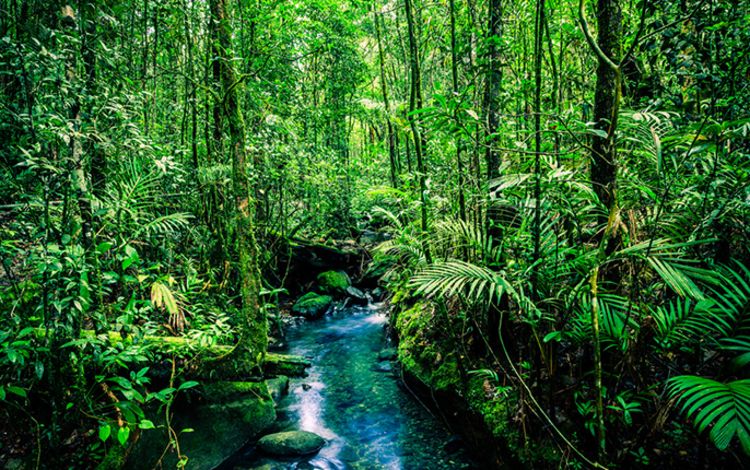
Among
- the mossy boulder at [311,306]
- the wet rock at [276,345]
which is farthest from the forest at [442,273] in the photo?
the mossy boulder at [311,306]

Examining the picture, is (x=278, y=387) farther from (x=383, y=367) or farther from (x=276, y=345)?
(x=276, y=345)

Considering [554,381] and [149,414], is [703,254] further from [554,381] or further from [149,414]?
[149,414]

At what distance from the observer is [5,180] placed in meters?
3.29

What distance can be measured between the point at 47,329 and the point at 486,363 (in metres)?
4.07

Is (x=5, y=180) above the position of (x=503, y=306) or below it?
above

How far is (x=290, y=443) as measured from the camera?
15.2ft

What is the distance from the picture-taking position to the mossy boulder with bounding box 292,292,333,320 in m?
9.99

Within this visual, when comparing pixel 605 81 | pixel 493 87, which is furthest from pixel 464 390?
pixel 493 87

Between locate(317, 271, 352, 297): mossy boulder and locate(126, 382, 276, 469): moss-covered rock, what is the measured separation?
5979mm

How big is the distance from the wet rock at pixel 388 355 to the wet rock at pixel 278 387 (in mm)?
1995

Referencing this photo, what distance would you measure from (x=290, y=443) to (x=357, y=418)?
112 centimetres

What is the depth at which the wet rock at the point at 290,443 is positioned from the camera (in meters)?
4.54

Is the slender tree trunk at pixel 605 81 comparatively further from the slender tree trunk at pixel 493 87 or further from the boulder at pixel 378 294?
the boulder at pixel 378 294

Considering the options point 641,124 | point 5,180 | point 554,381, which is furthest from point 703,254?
point 5,180
